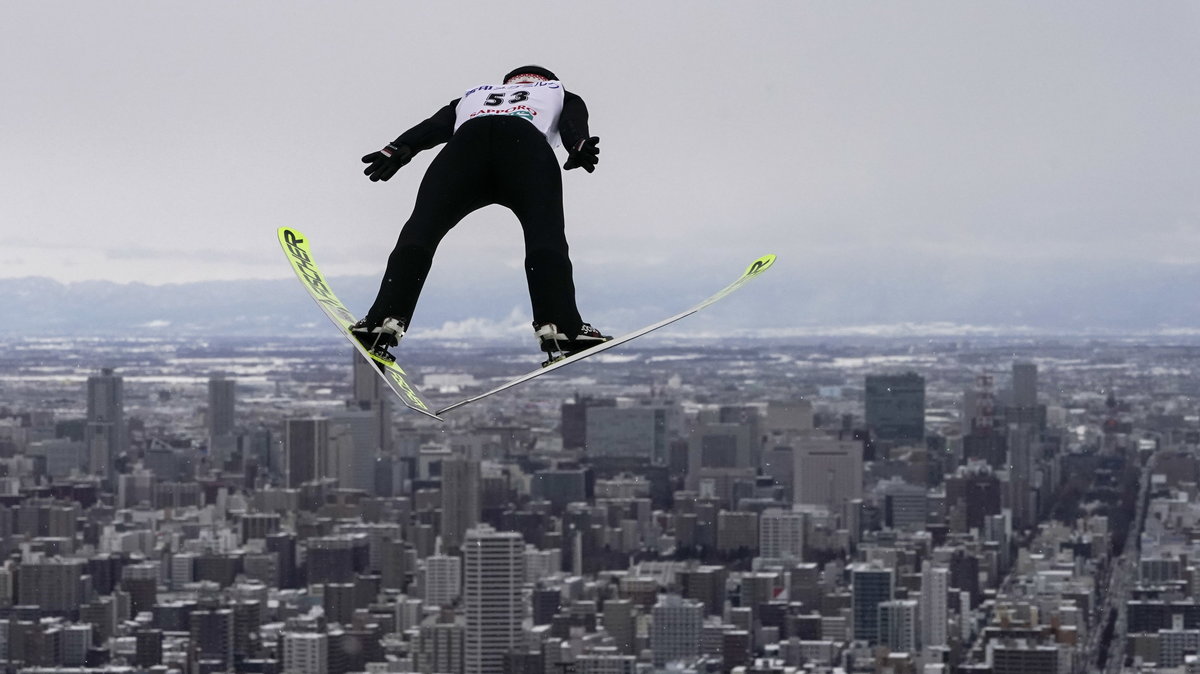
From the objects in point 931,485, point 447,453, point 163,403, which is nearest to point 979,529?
point 931,485

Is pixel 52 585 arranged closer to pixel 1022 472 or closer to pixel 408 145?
pixel 1022 472

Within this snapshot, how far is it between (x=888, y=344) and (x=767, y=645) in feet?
84.7

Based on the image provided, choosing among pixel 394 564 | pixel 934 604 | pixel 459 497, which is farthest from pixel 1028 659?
pixel 459 497

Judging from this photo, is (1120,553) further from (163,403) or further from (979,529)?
(163,403)

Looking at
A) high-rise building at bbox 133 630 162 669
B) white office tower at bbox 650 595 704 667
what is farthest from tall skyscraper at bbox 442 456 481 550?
high-rise building at bbox 133 630 162 669

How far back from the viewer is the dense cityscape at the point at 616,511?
57500 millimetres

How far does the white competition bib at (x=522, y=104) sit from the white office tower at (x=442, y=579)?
2200 inches

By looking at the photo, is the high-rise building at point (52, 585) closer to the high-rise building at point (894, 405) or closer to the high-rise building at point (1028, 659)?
A: the high-rise building at point (1028, 659)

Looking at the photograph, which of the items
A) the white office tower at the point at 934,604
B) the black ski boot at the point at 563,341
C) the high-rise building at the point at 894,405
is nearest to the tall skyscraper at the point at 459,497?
the high-rise building at the point at 894,405

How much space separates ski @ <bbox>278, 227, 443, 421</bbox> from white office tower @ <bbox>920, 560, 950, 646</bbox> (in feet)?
170

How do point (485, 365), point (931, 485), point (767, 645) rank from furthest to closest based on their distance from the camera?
point (931, 485) < point (767, 645) < point (485, 365)

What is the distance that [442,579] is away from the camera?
2512 inches

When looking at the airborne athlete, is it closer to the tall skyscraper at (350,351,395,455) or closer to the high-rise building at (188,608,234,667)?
the high-rise building at (188,608,234,667)

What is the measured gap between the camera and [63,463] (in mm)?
72438
